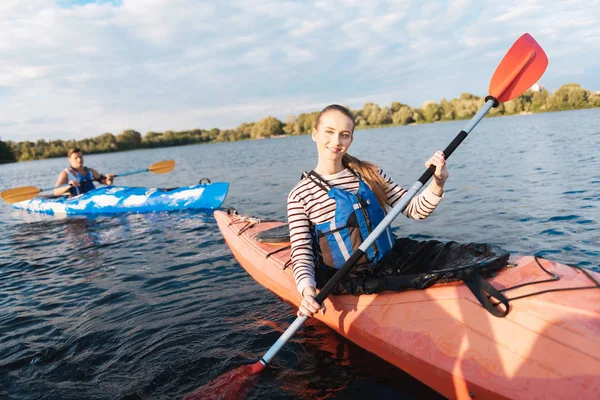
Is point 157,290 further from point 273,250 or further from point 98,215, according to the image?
point 98,215

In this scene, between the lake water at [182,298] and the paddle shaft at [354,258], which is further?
the lake water at [182,298]

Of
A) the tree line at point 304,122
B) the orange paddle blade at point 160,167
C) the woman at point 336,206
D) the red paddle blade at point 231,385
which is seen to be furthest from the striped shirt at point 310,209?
the tree line at point 304,122

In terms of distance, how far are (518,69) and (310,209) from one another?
215cm

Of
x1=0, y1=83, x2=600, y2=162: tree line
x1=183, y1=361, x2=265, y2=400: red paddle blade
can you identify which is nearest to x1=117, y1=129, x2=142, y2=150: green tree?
x1=0, y1=83, x2=600, y2=162: tree line

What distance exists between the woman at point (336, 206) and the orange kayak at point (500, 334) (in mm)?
417

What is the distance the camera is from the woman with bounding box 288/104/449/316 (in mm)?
2818

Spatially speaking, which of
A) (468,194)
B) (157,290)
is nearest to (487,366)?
(157,290)

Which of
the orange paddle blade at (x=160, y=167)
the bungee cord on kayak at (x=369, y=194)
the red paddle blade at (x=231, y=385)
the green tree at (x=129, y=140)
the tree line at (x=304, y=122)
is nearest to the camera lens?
the bungee cord on kayak at (x=369, y=194)

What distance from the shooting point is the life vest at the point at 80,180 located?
34.3 feet

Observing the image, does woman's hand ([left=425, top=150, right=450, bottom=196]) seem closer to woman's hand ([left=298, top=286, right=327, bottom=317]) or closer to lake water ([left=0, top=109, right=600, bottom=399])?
woman's hand ([left=298, top=286, right=327, bottom=317])

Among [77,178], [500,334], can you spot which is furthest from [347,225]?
[77,178]

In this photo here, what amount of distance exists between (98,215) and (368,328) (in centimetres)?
923

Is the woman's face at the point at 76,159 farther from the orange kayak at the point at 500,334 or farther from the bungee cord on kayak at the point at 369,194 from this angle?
the orange kayak at the point at 500,334

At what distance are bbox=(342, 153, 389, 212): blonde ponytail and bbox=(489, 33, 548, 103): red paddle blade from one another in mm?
1251
